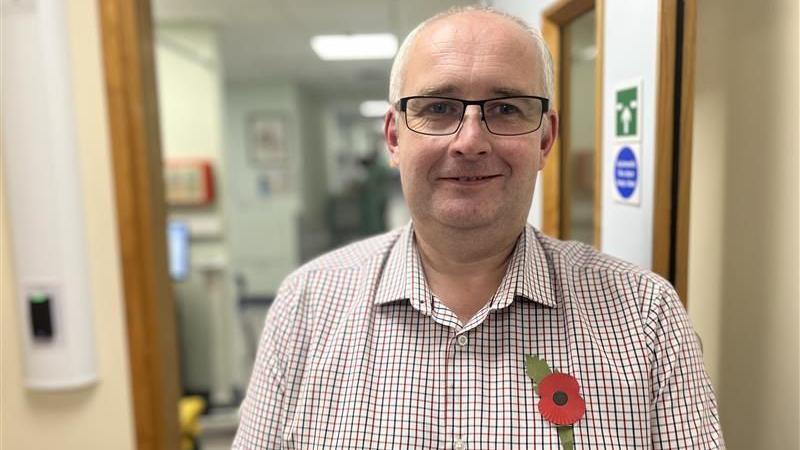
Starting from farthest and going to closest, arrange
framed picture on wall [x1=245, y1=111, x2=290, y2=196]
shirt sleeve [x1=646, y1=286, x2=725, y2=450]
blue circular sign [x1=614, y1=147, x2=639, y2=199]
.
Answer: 1. framed picture on wall [x1=245, y1=111, x2=290, y2=196]
2. blue circular sign [x1=614, y1=147, x2=639, y2=199]
3. shirt sleeve [x1=646, y1=286, x2=725, y2=450]

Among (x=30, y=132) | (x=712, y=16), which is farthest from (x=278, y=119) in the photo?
(x=712, y=16)

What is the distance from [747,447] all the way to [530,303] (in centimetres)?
58

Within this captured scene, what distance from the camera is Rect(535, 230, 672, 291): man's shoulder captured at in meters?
0.99

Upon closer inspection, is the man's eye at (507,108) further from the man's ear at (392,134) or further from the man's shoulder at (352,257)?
the man's shoulder at (352,257)

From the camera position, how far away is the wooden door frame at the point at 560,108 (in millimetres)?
1406

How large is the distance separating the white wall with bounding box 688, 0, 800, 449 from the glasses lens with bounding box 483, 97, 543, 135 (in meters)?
0.44

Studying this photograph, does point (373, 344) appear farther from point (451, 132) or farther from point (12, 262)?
point (12, 262)

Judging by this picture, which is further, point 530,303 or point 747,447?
point 747,447

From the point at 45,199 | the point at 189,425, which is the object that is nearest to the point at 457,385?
the point at 45,199

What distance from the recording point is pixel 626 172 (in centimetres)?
125

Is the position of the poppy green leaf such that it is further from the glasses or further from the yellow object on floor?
the yellow object on floor

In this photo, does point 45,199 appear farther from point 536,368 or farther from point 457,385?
point 536,368

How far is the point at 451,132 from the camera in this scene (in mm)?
954

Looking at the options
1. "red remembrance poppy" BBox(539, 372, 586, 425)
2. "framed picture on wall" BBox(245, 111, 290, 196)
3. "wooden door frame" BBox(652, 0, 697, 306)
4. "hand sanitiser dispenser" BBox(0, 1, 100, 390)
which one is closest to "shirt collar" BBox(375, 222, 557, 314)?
"red remembrance poppy" BBox(539, 372, 586, 425)
